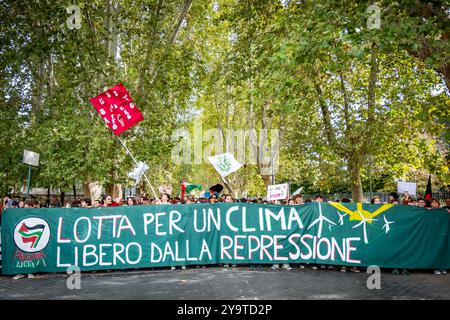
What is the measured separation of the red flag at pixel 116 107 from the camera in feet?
42.5

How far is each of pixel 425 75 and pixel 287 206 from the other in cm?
968

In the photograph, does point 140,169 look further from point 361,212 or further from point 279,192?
point 361,212

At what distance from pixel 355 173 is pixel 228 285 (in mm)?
10990

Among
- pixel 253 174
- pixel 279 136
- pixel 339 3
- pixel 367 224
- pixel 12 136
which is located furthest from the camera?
pixel 253 174

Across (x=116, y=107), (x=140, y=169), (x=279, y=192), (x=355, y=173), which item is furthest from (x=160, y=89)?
(x=355, y=173)

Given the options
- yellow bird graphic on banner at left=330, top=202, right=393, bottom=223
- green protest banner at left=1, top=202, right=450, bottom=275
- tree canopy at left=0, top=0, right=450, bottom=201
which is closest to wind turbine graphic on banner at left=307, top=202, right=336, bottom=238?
green protest banner at left=1, top=202, right=450, bottom=275

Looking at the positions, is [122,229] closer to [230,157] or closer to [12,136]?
[230,157]

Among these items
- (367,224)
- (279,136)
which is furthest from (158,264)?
(279,136)

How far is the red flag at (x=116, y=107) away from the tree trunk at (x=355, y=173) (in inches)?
374

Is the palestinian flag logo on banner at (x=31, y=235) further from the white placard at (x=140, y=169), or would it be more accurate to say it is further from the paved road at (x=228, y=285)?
the white placard at (x=140, y=169)

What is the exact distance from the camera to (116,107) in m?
13.0

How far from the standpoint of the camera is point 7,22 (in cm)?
1385

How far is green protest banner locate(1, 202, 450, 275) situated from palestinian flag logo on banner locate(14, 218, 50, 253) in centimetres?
2

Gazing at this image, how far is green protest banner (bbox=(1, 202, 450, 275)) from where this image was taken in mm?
9953
